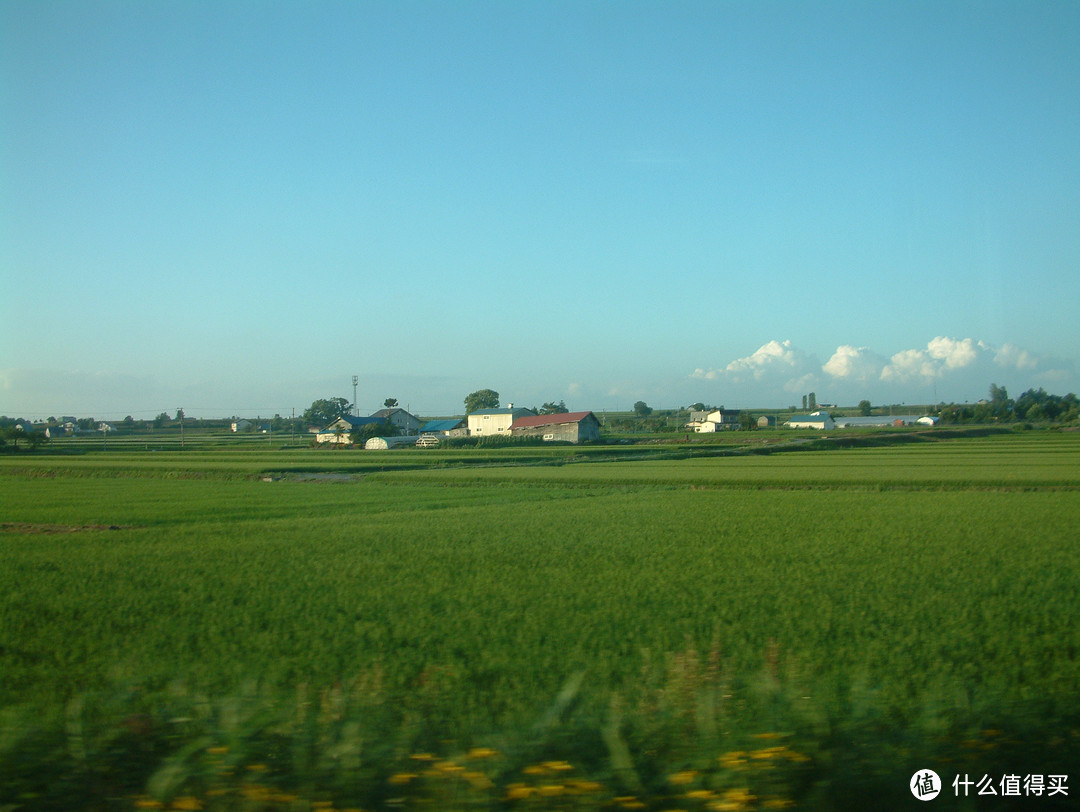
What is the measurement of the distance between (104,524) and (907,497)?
27.3 m

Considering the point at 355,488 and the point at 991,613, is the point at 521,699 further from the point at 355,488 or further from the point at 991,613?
the point at 355,488

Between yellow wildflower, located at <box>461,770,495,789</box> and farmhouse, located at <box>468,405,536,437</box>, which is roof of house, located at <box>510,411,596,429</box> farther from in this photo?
yellow wildflower, located at <box>461,770,495,789</box>

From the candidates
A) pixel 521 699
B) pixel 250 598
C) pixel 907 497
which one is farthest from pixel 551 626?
pixel 907 497

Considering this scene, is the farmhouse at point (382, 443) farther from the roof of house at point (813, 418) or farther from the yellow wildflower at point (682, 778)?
the yellow wildflower at point (682, 778)

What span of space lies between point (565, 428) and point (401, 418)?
29.1 m

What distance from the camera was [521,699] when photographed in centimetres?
654

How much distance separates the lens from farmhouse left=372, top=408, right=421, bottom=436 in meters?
99.6

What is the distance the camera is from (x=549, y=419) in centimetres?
8794

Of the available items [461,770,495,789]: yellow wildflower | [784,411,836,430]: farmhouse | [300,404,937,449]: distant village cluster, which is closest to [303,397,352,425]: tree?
[300,404,937,449]: distant village cluster

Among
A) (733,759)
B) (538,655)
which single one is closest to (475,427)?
(538,655)

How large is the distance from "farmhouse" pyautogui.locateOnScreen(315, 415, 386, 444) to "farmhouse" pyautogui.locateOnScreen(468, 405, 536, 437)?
14.0m

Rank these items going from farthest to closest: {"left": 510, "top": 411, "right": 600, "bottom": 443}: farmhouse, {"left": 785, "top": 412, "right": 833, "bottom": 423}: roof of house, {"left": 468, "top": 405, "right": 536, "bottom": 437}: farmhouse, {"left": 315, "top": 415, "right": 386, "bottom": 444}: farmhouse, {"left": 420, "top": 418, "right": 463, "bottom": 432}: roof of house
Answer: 1. {"left": 785, "top": 412, "right": 833, "bottom": 423}: roof of house
2. {"left": 420, "top": 418, "right": 463, "bottom": 432}: roof of house
3. {"left": 468, "top": 405, "right": 536, "bottom": 437}: farmhouse
4. {"left": 315, "top": 415, "right": 386, "bottom": 444}: farmhouse
5. {"left": 510, "top": 411, "right": 600, "bottom": 443}: farmhouse

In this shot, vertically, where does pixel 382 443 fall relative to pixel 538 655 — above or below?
above

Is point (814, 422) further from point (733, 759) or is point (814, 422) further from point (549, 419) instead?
point (733, 759)
